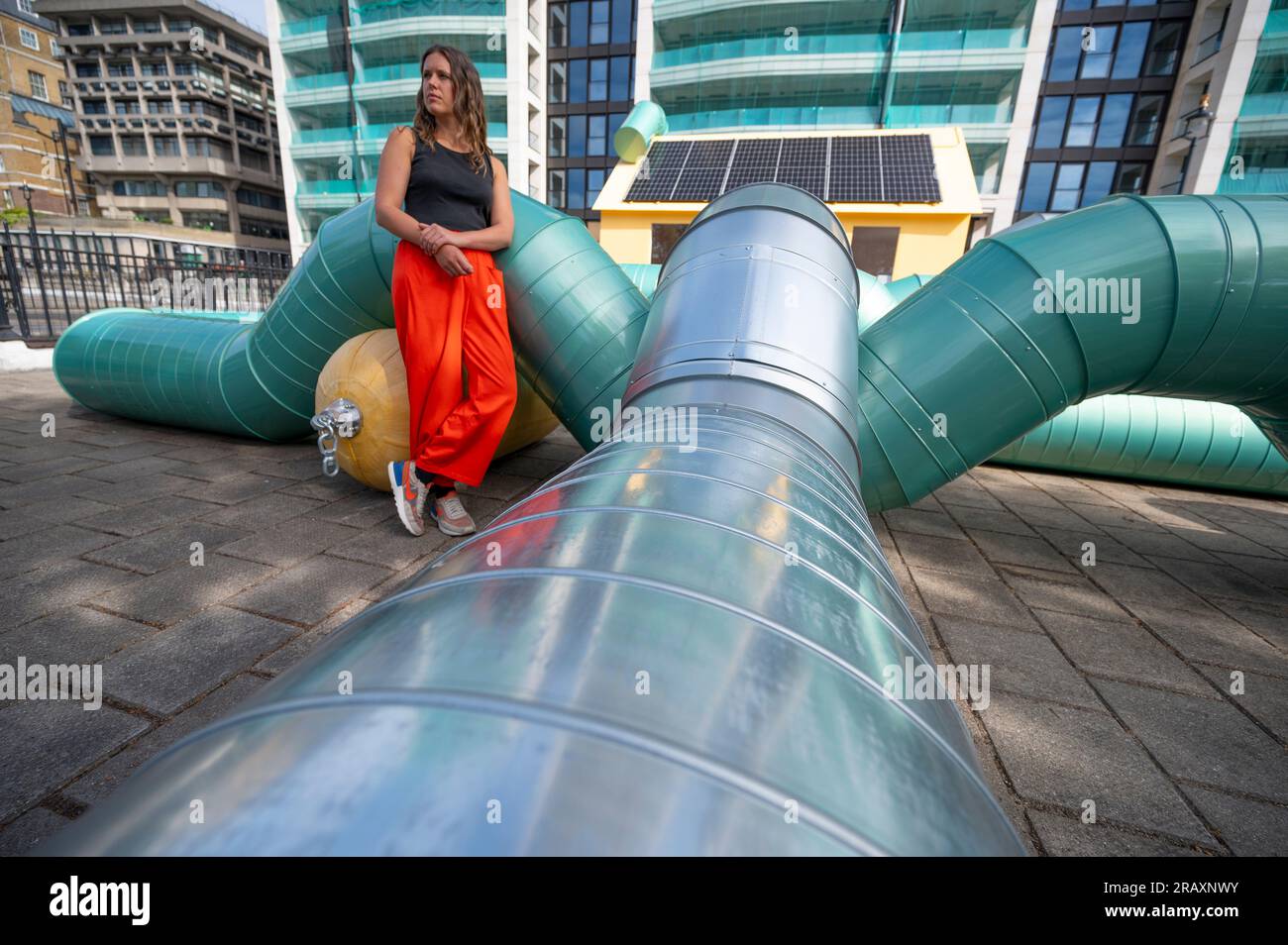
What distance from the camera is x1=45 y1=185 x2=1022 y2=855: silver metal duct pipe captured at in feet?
1.42

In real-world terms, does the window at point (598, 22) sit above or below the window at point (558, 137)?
above

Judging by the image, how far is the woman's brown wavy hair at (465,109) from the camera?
2902 mm

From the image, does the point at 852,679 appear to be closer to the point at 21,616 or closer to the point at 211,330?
the point at 21,616

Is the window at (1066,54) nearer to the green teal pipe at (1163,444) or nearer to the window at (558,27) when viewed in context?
the window at (558,27)

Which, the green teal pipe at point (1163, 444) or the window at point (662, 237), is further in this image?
the window at point (662, 237)

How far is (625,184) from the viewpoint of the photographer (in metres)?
15.0

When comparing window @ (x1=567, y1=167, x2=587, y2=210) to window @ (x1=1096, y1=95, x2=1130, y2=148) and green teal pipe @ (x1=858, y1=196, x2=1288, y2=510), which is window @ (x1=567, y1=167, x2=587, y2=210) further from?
green teal pipe @ (x1=858, y1=196, x2=1288, y2=510)

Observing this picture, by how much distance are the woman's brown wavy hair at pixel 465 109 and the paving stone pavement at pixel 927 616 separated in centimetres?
212

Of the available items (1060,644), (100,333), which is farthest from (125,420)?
(1060,644)

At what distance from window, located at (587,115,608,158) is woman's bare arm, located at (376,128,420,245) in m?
33.8

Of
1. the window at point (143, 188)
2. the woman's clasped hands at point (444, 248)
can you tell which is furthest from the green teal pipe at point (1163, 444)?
the window at point (143, 188)

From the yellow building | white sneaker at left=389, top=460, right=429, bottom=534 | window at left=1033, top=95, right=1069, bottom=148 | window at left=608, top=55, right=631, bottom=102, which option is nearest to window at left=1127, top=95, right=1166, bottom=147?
window at left=1033, top=95, right=1069, bottom=148

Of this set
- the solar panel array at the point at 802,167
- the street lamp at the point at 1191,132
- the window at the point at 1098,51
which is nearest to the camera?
the solar panel array at the point at 802,167

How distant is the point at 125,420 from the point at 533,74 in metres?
31.4
